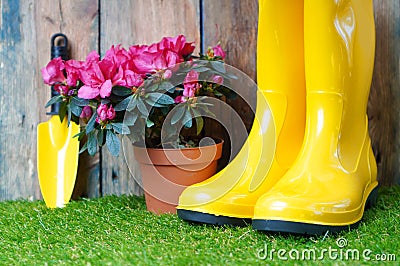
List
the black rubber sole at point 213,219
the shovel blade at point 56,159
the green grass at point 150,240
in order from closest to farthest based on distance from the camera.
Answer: the green grass at point 150,240
the black rubber sole at point 213,219
the shovel blade at point 56,159


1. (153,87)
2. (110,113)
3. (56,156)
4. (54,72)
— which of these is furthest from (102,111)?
(56,156)

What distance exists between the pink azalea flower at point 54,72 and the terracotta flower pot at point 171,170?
0.91ft

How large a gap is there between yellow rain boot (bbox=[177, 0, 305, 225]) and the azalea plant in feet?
0.50

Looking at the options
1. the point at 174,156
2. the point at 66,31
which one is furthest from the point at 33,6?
the point at 174,156

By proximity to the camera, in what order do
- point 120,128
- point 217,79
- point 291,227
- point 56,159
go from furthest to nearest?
point 56,159 → point 217,79 → point 120,128 → point 291,227

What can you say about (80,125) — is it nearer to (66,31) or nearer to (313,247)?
(66,31)

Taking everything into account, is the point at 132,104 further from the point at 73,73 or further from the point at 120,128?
the point at 73,73

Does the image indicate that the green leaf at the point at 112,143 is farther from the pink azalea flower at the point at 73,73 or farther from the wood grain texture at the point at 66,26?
the wood grain texture at the point at 66,26

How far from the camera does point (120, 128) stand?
1.18m

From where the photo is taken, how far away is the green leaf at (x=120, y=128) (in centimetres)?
117

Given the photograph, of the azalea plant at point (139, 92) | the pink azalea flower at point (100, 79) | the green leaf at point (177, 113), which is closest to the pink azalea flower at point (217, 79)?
the azalea plant at point (139, 92)

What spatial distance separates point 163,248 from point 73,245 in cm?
18

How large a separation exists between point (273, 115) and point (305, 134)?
8 cm

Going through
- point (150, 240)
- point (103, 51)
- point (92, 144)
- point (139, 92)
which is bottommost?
point (150, 240)
